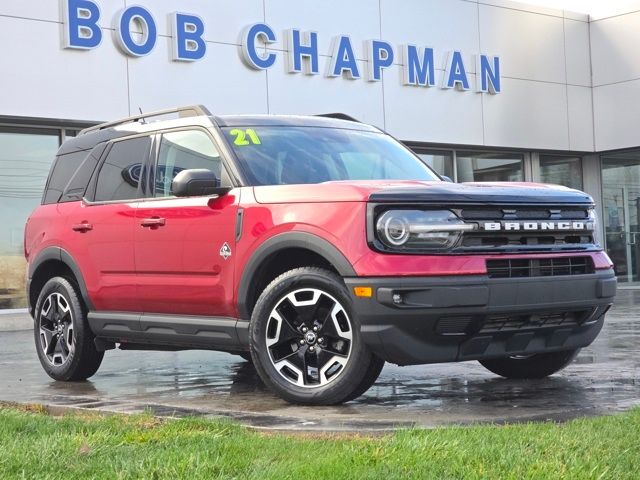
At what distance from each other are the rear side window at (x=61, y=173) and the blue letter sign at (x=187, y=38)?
8.93m

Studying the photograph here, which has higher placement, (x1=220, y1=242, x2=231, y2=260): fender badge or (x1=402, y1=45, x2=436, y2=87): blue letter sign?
(x1=402, y1=45, x2=436, y2=87): blue letter sign

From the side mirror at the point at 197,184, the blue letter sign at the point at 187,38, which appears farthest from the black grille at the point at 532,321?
the blue letter sign at the point at 187,38

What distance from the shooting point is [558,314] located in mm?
6258

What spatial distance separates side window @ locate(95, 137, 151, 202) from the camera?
762 centimetres

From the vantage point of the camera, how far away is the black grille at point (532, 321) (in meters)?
5.93

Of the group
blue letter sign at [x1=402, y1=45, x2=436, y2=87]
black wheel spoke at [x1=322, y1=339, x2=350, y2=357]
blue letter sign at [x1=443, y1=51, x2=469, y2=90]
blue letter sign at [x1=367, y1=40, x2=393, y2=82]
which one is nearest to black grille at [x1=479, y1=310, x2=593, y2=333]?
black wheel spoke at [x1=322, y1=339, x2=350, y2=357]

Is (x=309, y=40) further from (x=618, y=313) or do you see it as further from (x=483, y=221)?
(x=483, y=221)

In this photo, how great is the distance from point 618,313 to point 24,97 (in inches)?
362

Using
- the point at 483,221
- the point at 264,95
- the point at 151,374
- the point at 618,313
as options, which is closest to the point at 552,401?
the point at 483,221

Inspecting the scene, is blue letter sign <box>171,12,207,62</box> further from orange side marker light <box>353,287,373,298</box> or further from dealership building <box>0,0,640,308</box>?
orange side marker light <box>353,287,373,298</box>

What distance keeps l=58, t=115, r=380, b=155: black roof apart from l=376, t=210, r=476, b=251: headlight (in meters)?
1.71

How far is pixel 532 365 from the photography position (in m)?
7.23

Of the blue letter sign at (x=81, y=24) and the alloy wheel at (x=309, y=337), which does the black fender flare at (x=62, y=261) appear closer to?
the alloy wheel at (x=309, y=337)

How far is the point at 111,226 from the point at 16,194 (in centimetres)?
951
